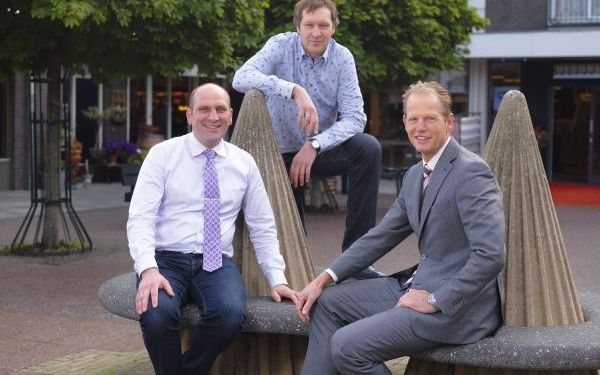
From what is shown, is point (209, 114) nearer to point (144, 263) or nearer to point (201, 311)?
point (144, 263)

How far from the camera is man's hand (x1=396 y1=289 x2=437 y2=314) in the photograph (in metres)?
4.22

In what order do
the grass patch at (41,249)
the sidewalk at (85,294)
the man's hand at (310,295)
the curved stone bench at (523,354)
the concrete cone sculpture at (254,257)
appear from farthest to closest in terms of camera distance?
1. the grass patch at (41,249)
2. the sidewalk at (85,294)
3. the concrete cone sculpture at (254,257)
4. the man's hand at (310,295)
5. the curved stone bench at (523,354)

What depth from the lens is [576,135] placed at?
27828 mm

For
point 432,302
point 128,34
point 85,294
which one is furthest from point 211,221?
point 128,34

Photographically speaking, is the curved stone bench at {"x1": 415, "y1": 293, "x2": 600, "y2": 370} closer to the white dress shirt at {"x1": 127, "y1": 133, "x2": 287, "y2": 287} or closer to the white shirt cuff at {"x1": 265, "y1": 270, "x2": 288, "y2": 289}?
the white shirt cuff at {"x1": 265, "y1": 270, "x2": 288, "y2": 289}

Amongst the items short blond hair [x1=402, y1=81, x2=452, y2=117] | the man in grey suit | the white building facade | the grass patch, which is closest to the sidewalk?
the grass patch

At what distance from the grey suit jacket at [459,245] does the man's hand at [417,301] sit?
2 cm

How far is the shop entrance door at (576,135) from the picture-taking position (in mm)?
27375

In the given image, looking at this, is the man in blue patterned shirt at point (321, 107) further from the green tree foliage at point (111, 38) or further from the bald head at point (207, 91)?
the green tree foliage at point (111, 38)

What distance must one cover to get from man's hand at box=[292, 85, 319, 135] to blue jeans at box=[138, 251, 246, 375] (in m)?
0.96

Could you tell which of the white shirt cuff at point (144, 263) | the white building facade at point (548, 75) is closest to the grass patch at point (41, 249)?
the white shirt cuff at point (144, 263)

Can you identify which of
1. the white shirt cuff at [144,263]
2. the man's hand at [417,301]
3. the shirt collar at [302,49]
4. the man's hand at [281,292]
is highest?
the shirt collar at [302,49]

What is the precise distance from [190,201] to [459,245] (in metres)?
1.50

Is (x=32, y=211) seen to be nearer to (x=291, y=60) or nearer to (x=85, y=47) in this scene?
(x=85, y=47)
